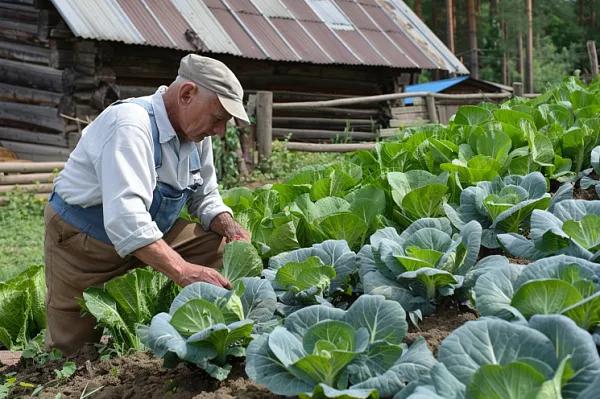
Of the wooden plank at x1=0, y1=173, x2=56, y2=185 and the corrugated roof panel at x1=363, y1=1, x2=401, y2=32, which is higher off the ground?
the corrugated roof panel at x1=363, y1=1, x2=401, y2=32

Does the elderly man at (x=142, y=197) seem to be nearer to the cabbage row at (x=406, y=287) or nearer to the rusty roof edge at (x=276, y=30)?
the cabbage row at (x=406, y=287)

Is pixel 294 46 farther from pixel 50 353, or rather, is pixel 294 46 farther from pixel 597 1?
pixel 597 1

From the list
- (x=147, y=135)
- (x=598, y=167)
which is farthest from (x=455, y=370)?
(x=598, y=167)

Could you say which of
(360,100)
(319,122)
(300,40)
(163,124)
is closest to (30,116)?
(300,40)

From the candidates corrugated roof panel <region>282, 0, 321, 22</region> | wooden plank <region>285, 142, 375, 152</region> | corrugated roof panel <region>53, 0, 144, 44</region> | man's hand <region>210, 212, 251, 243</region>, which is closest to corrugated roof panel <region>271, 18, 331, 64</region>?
corrugated roof panel <region>282, 0, 321, 22</region>

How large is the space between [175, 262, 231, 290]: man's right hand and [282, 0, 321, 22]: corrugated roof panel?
1143 cm

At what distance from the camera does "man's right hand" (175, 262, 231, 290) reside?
9.02 feet

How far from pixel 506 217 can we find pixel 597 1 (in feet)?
139

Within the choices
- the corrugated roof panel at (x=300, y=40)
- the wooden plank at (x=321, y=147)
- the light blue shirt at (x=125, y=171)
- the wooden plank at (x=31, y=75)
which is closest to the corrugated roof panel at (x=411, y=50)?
the corrugated roof panel at (x=300, y=40)

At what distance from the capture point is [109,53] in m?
11.2

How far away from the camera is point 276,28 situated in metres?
13.0

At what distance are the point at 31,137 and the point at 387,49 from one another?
660cm

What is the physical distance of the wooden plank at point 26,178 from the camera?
9359 mm

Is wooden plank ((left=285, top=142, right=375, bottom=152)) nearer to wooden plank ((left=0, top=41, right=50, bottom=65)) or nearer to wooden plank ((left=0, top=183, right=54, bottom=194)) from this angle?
wooden plank ((left=0, top=183, right=54, bottom=194))
